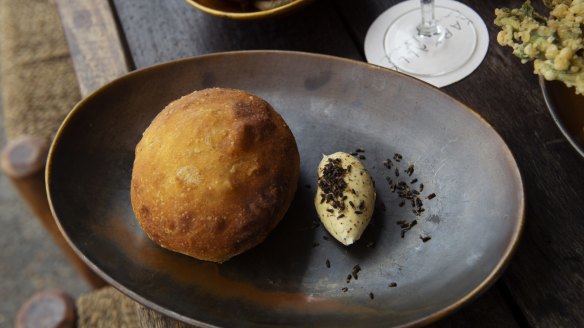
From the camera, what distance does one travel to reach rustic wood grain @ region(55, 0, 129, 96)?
96 cm

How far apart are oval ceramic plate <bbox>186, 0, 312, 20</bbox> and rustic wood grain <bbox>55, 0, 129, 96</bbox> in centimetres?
16

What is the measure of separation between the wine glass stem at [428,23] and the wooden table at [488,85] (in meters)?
0.08

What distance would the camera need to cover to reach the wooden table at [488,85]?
648 millimetres

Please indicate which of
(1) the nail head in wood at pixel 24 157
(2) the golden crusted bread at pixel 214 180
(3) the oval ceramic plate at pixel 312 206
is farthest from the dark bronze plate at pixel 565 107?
(1) the nail head in wood at pixel 24 157

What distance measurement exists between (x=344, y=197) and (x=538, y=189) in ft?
0.80

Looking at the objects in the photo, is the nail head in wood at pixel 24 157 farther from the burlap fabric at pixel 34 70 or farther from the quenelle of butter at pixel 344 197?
the quenelle of butter at pixel 344 197

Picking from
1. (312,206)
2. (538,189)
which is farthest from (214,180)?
(538,189)

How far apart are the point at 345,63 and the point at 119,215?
0.36 m

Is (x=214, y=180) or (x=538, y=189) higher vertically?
(x=214, y=180)

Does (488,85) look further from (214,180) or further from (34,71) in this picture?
(34,71)

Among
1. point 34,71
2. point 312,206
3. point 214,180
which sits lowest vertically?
point 34,71

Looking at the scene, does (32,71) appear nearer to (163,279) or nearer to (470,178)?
(163,279)

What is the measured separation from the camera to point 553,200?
0.70 meters

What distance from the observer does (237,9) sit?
944 mm
